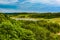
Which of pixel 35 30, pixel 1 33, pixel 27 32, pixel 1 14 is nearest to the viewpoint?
pixel 1 33

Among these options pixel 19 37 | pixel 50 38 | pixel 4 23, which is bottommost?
pixel 50 38

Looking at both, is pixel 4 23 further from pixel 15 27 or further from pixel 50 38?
pixel 50 38

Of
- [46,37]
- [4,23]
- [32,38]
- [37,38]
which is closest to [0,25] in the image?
[4,23]

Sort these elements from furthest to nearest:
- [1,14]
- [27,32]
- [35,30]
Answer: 1. [35,30]
2. [1,14]
3. [27,32]

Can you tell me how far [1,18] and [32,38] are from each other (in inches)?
129

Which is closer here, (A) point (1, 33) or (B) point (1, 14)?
(A) point (1, 33)

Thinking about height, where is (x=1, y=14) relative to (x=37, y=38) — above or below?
above

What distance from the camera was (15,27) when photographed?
2208 centimetres

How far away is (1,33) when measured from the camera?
2081 centimetres

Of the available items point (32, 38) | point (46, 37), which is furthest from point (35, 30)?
point (32, 38)

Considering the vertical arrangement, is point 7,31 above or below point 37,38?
above

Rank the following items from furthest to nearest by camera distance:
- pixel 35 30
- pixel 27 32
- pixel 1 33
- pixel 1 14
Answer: pixel 35 30, pixel 1 14, pixel 27 32, pixel 1 33

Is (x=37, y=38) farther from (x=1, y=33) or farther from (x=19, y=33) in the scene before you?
(x=1, y=33)

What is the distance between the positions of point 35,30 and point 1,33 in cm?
672
